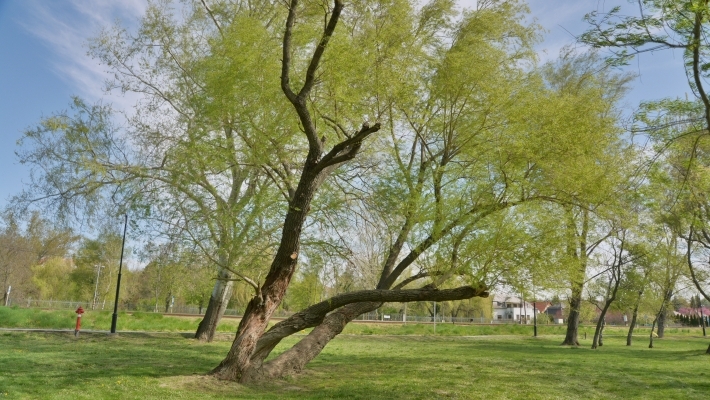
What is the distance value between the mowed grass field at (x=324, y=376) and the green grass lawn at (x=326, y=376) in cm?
2

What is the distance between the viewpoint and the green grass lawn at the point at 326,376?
8945 millimetres

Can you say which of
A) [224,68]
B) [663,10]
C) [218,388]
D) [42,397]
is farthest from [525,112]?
[42,397]

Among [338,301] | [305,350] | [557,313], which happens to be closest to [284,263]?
[338,301]

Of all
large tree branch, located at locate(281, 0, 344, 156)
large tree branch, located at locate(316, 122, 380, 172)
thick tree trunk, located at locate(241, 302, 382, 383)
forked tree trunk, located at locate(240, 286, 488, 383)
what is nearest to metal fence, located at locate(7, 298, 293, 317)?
thick tree trunk, located at locate(241, 302, 382, 383)

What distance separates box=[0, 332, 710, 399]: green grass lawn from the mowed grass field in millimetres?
19

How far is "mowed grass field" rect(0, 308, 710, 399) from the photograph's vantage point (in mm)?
8938

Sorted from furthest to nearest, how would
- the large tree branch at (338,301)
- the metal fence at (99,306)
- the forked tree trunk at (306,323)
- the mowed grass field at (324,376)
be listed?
the metal fence at (99,306)
the large tree branch at (338,301)
the forked tree trunk at (306,323)
the mowed grass field at (324,376)

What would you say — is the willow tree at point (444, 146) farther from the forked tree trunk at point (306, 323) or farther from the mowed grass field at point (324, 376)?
the mowed grass field at point (324, 376)

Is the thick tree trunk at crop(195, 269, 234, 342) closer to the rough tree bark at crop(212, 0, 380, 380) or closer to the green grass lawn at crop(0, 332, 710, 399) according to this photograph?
the green grass lawn at crop(0, 332, 710, 399)

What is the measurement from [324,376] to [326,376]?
5 cm

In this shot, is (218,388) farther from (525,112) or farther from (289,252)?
(525,112)

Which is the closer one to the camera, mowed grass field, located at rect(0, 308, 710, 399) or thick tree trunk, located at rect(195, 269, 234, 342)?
mowed grass field, located at rect(0, 308, 710, 399)

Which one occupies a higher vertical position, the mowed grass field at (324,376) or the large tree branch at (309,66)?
the large tree branch at (309,66)

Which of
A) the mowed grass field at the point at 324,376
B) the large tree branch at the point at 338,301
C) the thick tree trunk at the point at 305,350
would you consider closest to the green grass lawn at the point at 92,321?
the mowed grass field at the point at 324,376
